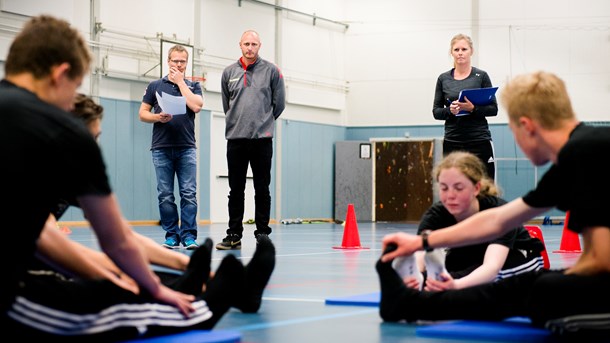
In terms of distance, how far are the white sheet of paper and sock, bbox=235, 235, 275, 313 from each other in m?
4.26

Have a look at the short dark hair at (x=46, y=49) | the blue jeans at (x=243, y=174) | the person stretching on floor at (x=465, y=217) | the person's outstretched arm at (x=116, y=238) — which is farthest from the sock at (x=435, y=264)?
the blue jeans at (x=243, y=174)

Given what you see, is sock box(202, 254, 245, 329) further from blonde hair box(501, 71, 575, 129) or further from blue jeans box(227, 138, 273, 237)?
blue jeans box(227, 138, 273, 237)

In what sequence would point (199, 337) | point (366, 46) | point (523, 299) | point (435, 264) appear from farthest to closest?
1. point (366, 46)
2. point (435, 264)
3. point (523, 299)
4. point (199, 337)

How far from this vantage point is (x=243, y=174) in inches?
308

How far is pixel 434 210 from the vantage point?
4.08 m

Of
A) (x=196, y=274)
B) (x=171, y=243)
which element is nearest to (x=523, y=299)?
(x=196, y=274)

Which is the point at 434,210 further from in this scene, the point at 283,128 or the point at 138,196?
the point at 283,128

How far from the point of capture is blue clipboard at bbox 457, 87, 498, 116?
6.34 m

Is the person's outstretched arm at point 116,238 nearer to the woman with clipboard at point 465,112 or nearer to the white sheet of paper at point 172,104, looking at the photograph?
the woman with clipboard at point 465,112

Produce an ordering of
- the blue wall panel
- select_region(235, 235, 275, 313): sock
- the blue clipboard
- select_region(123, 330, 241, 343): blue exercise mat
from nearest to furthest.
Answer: select_region(123, 330, 241, 343): blue exercise mat
select_region(235, 235, 275, 313): sock
the blue clipboard
the blue wall panel

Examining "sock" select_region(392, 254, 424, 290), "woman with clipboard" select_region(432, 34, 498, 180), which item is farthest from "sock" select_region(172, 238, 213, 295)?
"woman with clipboard" select_region(432, 34, 498, 180)

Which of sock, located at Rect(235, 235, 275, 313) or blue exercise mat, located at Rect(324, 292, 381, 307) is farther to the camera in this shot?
blue exercise mat, located at Rect(324, 292, 381, 307)

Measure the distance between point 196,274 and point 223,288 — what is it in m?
0.12

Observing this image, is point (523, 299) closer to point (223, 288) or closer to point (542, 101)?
point (542, 101)
